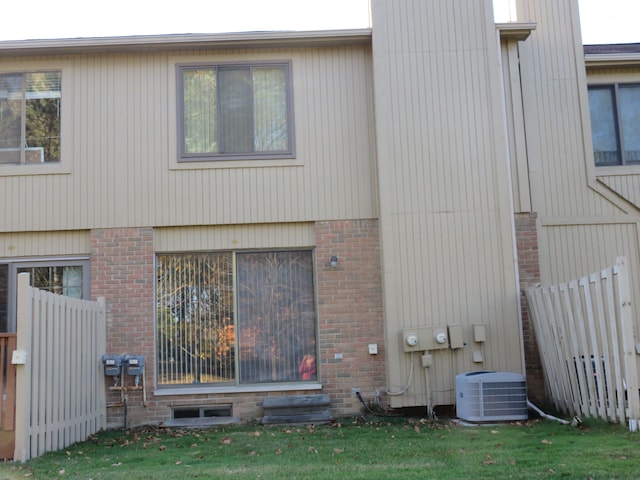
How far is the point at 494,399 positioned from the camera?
30.4 feet

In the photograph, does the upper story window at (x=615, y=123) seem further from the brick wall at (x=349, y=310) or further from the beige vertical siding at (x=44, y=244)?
the beige vertical siding at (x=44, y=244)

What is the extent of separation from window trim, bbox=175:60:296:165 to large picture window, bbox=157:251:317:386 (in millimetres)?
1335

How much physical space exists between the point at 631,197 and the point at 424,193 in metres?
3.27

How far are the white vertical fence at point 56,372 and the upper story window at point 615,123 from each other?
7741 mm

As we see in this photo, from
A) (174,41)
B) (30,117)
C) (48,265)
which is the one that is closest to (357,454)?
(48,265)

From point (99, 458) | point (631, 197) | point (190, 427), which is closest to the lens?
point (99, 458)

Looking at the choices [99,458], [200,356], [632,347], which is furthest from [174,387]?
[632,347]

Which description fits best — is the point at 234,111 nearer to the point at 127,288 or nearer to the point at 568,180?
the point at 127,288

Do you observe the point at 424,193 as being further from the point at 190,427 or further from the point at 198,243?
the point at 190,427

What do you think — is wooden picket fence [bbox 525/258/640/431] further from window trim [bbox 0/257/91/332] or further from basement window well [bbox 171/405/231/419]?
window trim [bbox 0/257/91/332]

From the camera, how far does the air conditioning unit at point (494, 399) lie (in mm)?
9262

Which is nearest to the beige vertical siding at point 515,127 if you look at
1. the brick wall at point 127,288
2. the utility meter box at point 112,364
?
the brick wall at point 127,288

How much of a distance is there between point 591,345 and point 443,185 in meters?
3.03

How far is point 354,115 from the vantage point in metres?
10.7
